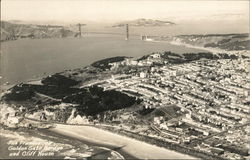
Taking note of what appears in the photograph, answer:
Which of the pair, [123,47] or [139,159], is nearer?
[139,159]

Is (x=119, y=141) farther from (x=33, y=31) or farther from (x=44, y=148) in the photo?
(x=33, y=31)

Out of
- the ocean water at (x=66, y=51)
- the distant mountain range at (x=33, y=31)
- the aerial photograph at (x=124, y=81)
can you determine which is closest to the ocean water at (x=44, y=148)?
the aerial photograph at (x=124, y=81)

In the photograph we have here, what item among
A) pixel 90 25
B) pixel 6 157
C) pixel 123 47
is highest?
pixel 90 25

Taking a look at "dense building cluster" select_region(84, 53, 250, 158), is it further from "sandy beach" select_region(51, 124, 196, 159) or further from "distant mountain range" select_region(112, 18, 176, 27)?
"distant mountain range" select_region(112, 18, 176, 27)

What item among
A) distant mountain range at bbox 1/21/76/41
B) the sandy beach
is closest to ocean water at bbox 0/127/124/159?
the sandy beach

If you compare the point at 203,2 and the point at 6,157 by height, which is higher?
the point at 203,2

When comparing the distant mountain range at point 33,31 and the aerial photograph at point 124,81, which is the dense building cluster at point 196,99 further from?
the distant mountain range at point 33,31

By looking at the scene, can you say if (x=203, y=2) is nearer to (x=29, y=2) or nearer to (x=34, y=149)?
(x=29, y=2)

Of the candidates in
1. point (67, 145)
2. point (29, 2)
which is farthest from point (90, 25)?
point (67, 145)
